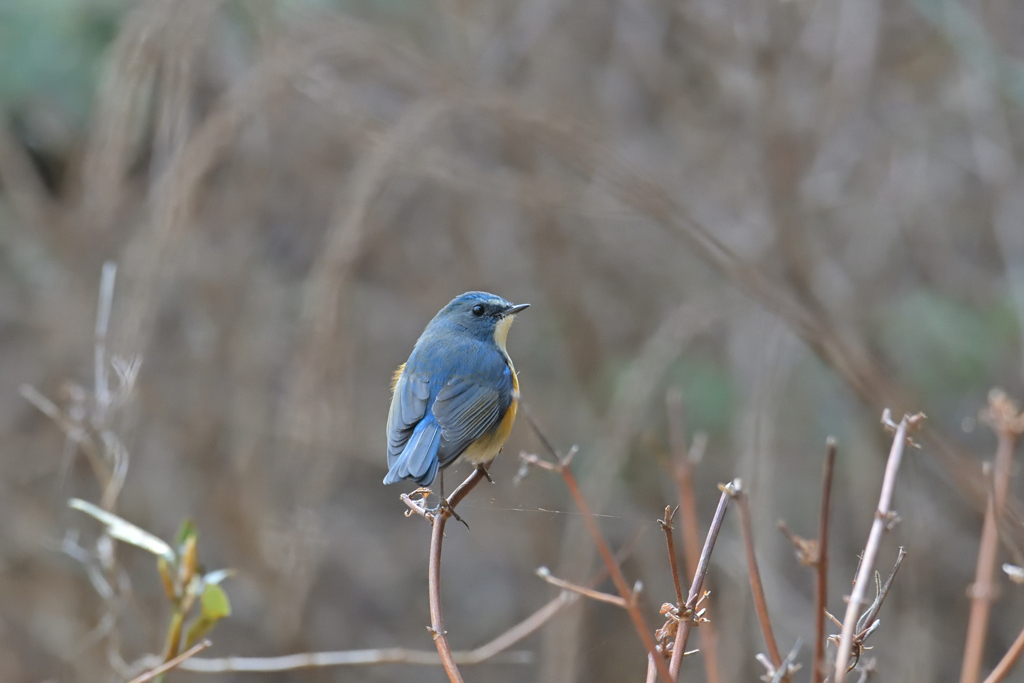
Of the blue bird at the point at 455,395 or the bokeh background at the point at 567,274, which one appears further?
the bokeh background at the point at 567,274

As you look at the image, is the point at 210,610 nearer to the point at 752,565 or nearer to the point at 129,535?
the point at 129,535

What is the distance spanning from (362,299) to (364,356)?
48cm

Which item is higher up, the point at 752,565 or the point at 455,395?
the point at 752,565

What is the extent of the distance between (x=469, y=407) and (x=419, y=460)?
0.45 meters

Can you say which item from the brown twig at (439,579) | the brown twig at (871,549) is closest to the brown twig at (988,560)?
the brown twig at (871,549)

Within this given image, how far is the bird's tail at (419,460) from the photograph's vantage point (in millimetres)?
2061

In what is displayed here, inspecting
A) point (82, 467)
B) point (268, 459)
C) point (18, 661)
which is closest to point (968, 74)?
point (268, 459)

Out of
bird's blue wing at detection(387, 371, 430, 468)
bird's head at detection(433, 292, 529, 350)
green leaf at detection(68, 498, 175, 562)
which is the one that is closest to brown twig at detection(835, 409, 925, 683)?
bird's blue wing at detection(387, 371, 430, 468)

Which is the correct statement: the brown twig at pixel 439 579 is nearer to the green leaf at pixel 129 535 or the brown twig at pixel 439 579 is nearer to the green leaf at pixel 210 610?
the green leaf at pixel 210 610

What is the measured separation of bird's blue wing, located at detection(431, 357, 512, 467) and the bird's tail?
3 centimetres

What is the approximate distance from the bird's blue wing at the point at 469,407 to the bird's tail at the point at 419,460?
1.0 inches

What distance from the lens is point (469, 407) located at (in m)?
2.56

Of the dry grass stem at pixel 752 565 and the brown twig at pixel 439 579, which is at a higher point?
the dry grass stem at pixel 752 565

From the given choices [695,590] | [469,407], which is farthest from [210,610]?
[695,590]
